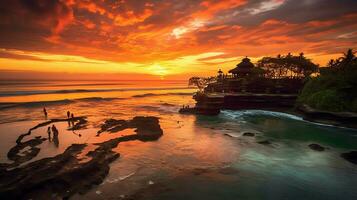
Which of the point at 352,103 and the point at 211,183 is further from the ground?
the point at 352,103

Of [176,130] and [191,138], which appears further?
[176,130]

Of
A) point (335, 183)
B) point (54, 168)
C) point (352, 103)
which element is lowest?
point (335, 183)

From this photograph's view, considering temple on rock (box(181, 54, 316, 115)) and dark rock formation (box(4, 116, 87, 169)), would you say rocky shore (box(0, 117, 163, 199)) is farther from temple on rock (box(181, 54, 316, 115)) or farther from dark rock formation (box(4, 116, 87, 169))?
temple on rock (box(181, 54, 316, 115))

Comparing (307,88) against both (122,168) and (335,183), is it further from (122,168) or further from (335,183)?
(122,168)

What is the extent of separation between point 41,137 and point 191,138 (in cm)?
1924

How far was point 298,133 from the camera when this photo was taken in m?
32.3

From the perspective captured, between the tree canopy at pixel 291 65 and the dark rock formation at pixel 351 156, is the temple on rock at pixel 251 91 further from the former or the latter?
the dark rock formation at pixel 351 156

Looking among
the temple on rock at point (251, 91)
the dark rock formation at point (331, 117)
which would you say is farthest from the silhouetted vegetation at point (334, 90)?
the temple on rock at point (251, 91)

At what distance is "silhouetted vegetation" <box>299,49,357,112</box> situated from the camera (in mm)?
36375

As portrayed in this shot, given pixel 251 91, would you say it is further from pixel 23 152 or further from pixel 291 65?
pixel 23 152

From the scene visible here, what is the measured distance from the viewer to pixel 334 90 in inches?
1515

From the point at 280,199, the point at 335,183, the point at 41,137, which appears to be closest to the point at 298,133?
the point at 335,183

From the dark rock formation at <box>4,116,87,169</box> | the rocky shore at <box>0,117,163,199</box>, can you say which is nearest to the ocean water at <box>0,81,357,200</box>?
the dark rock formation at <box>4,116,87,169</box>

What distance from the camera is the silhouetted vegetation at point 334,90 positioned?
36375 millimetres
